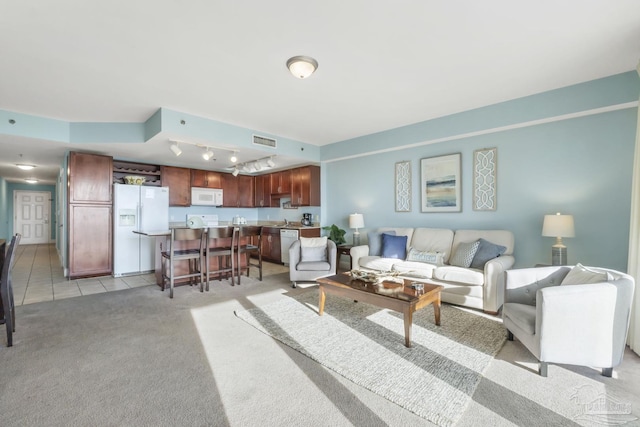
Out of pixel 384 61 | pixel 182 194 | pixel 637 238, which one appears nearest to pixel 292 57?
pixel 384 61

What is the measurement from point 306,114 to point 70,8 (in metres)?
2.67

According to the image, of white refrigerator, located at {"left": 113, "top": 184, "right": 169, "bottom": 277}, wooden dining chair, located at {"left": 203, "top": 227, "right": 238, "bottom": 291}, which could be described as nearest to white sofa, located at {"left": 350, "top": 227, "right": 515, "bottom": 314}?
wooden dining chair, located at {"left": 203, "top": 227, "right": 238, "bottom": 291}

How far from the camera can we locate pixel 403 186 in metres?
5.07

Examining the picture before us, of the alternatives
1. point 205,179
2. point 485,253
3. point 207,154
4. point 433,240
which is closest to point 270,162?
point 207,154

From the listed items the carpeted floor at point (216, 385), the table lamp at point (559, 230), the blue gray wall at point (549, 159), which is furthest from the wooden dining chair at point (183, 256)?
the table lamp at point (559, 230)

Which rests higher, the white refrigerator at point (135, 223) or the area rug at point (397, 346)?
the white refrigerator at point (135, 223)

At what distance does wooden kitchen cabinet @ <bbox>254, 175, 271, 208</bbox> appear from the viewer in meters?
7.38

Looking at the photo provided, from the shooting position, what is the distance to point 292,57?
2631 millimetres

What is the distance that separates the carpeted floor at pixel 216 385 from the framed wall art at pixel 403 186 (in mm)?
2793

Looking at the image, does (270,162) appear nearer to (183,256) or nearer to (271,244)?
(271,244)

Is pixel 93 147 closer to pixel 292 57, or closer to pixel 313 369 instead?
pixel 292 57

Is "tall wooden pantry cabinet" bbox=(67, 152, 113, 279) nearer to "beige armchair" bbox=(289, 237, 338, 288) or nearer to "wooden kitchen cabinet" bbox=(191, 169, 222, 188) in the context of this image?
"wooden kitchen cabinet" bbox=(191, 169, 222, 188)

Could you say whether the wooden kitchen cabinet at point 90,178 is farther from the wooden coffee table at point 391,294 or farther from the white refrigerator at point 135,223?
the wooden coffee table at point 391,294

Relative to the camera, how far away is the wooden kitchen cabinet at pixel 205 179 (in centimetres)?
678
